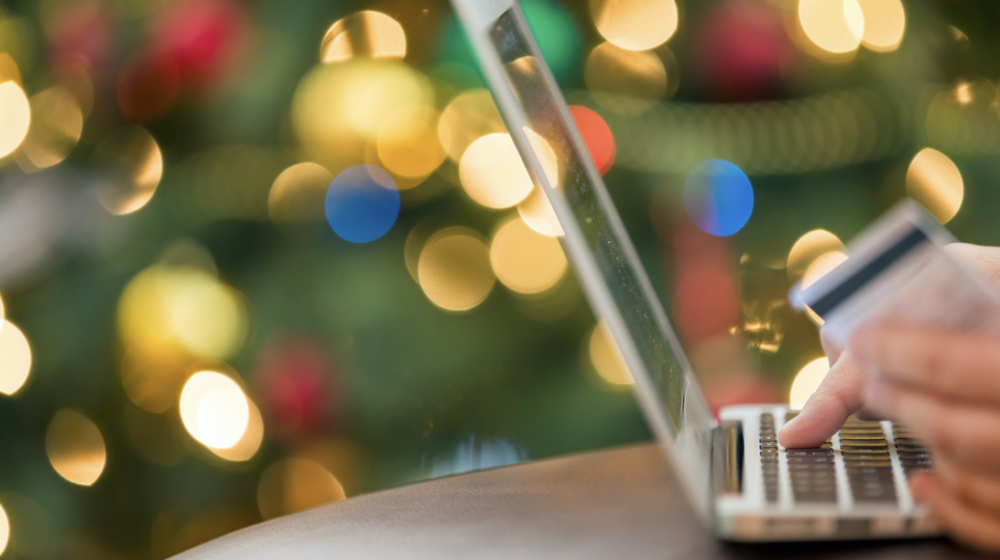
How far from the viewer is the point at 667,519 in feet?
1.15

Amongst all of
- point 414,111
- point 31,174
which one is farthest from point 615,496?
point 31,174

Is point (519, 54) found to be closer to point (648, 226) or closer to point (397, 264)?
point (397, 264)

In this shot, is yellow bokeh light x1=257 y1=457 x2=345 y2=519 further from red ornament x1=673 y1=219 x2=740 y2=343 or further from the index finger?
the index finger

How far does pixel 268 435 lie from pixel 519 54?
0.70 m

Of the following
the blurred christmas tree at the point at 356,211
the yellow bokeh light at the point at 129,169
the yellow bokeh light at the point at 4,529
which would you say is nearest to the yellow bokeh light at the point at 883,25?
the blurred christmas tree at the point at 356,211

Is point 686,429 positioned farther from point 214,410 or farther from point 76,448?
point 76,448

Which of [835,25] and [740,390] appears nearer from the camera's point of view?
[835,25]

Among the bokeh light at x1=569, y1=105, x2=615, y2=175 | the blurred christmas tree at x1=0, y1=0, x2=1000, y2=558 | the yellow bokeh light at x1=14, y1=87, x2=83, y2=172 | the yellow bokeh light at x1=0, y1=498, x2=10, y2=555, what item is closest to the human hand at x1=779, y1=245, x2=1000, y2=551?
the blurred christmas tree at x1=0, y1=0, x2=1000, y2=558

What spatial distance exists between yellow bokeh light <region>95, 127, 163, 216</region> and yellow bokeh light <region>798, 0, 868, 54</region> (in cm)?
85

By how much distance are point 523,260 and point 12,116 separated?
66 cm

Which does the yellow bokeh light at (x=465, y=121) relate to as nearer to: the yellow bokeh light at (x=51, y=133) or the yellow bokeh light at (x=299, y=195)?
the yellow bokeh light at (x=299, y=195)

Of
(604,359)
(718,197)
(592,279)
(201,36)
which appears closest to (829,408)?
(592,279)

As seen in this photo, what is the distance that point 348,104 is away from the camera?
34.3 inches

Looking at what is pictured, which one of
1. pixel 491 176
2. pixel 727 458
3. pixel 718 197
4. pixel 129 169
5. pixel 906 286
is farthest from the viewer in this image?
pixel 718 197
